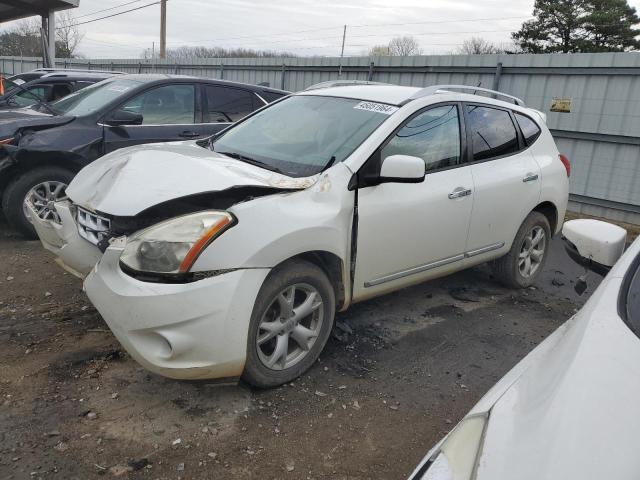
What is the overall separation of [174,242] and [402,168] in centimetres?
143

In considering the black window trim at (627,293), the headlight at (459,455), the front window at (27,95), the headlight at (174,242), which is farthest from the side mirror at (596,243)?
the front window at (27,95)

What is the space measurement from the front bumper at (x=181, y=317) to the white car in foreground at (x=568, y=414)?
137 cm

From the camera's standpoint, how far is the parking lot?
2.52 metres

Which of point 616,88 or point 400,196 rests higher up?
point 616,88

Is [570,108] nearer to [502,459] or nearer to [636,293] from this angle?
[636,293]

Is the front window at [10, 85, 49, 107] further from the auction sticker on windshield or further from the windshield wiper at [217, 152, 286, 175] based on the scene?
the auction sticker on windshield

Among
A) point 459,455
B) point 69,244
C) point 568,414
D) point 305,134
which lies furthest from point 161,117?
point 568,414

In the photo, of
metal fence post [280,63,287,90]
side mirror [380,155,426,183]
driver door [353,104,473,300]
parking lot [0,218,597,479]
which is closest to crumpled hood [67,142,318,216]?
side mirror [380,155,426,183]

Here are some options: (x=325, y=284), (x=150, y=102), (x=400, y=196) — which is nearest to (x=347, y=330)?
(x=325, y=284)

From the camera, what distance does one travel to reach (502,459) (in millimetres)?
1355

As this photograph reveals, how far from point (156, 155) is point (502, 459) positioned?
2687 mm

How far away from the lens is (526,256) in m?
5.09

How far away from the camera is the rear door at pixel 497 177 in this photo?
13.9 ft

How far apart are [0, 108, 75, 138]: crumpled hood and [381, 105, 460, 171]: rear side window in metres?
3.59
